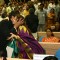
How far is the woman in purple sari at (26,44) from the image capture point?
4105 millimetres

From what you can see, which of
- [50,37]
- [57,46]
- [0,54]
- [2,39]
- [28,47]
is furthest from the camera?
[50,37]

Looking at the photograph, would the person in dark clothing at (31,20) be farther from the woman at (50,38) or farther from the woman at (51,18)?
the woman at (50,38)

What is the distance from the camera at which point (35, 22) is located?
28.4 feet

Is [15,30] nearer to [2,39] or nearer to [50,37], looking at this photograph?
[2,39]

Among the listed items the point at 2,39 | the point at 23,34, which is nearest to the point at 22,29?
the point at 23,34

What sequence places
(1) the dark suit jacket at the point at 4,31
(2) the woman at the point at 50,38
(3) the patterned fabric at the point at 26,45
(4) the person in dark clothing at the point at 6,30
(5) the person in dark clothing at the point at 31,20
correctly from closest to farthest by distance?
(3) the patterned fabric at the point at 26,45
(4) the person in dark clothing at the point at 6,30
(1) the dark suit jacket at the point at 4,31
(2) the woman at the point at 50,38
(5) the person in dark clothing at the point at 31,20

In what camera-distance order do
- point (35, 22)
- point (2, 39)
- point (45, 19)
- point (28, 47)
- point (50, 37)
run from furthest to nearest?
point (45, 19) < point (35, 22) < point (50, 37) < point (2, 39) < point (28, 47)

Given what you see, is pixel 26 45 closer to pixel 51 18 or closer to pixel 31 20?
pixel 31 20

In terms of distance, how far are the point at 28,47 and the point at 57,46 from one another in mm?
1483

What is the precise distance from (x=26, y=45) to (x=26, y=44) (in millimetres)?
31

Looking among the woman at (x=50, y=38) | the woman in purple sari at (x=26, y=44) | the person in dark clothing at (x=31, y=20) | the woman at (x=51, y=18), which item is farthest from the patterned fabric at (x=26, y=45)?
the woman at (x=51, y=18)

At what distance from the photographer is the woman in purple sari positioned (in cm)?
411

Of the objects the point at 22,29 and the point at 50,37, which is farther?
the point at 50,37

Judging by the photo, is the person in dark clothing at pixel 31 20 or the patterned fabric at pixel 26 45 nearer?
the patterned fabric at pixel 26 45
